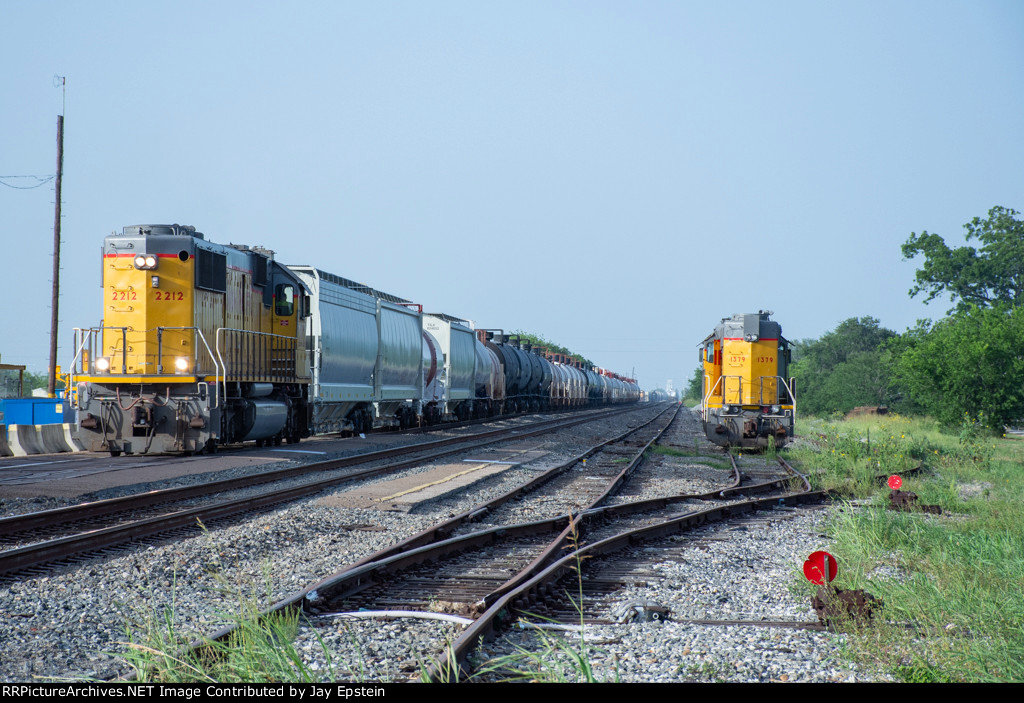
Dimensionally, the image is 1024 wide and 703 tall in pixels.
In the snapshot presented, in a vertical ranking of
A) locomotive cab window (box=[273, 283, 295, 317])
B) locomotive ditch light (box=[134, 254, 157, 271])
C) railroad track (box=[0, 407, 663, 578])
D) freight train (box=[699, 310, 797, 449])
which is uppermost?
locomotive ditch light (box=[134, 254, 157, 271])

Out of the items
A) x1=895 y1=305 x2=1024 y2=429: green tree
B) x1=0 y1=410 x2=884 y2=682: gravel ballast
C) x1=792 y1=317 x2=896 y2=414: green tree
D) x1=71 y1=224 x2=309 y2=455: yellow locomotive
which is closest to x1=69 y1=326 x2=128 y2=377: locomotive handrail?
x1=71 y1=224 x2=309 y2=455: yellow locomotive

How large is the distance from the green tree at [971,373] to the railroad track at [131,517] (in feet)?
77.8

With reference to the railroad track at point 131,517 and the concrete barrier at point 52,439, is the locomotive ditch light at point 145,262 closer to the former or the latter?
the concrete barrier at point 52,439

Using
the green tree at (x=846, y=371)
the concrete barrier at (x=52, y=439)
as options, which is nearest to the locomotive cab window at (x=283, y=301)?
the concrete barrier at (x=52, y=439)

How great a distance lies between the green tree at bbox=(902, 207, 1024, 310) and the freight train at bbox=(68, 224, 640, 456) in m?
42.9

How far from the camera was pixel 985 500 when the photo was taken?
11.5 metres

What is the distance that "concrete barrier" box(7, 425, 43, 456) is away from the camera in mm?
16516

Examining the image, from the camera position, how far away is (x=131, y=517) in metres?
8.91

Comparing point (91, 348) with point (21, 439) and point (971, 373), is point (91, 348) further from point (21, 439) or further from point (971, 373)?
point (971, 373)

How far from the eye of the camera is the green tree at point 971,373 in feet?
97.2

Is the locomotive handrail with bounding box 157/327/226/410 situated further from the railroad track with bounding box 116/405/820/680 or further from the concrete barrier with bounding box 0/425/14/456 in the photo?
the railroad track with bounding box 116/405/820/680

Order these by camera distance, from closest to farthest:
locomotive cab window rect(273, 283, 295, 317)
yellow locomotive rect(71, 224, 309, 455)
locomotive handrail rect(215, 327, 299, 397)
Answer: yellow locomotive rect(71, 224, 309, 455) < locomotive handrail rect(215, 327, 299, 397) < locomotive cab window rect(273, 283, 295, 317)

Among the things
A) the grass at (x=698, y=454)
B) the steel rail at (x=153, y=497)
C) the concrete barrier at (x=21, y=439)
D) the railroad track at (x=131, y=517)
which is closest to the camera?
the railroad track at (x=131, y=517)
